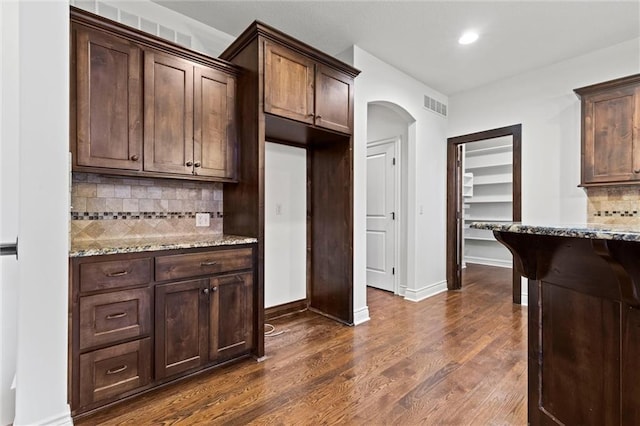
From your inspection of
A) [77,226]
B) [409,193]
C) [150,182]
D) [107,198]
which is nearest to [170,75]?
[150,182]

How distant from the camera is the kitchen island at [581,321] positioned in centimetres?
108

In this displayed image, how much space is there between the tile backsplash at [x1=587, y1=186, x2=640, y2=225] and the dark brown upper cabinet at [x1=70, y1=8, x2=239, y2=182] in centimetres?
364

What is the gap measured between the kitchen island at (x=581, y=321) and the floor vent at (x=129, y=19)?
284 centimetres

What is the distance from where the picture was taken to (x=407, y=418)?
1716mm

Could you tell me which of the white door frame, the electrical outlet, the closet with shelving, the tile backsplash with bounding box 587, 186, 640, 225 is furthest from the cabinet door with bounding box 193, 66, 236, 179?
the closet with shelving

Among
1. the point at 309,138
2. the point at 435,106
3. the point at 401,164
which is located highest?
the point at 435,106

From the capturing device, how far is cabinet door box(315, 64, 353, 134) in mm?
2773

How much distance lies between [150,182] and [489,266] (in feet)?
20.6

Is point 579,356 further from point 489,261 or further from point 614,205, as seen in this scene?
point 489,261

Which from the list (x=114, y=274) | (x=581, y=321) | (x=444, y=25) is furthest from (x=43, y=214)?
(x=444, y=25)

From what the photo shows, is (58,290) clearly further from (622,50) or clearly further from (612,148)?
(622,50)

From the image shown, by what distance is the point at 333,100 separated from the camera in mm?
2891

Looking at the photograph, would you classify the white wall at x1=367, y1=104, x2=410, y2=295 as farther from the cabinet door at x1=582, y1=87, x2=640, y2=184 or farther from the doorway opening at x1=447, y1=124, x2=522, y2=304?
the cabinet door at x1=582, y1=87, x2=640, y2=184

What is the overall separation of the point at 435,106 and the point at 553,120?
1382 millimetres
